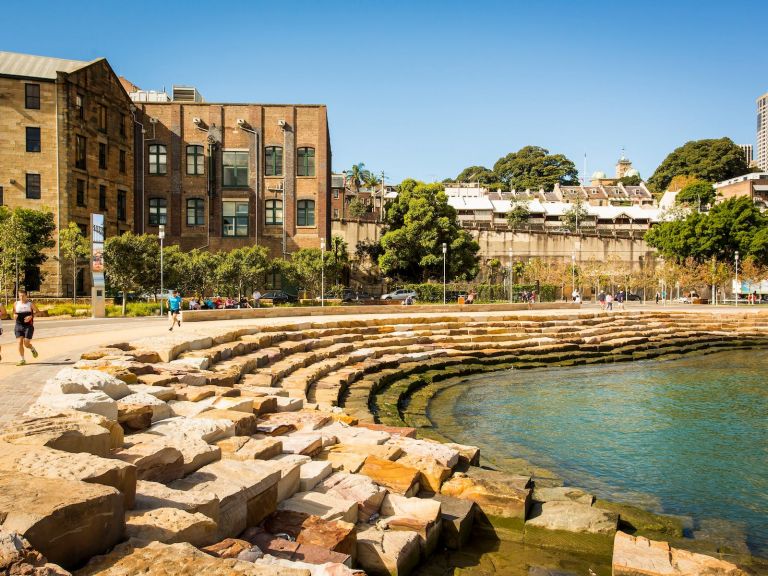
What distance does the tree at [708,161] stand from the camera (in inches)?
4321

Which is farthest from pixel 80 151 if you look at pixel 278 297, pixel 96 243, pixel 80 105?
pixel 96 243

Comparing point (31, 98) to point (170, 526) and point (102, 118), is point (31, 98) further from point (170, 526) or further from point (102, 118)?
point (170, 526)

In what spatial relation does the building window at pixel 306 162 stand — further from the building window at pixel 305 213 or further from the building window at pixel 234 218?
the building window at pixel 234 218

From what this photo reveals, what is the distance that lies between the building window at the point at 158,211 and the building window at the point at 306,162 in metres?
9.75

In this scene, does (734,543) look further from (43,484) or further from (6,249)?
(6,249)

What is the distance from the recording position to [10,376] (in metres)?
9.89

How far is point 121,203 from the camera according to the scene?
4134cm

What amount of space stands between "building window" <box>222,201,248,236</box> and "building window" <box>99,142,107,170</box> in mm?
7998

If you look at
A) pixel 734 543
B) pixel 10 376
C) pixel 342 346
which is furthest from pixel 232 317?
pixel 734 543

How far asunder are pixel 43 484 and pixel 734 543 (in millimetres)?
6547

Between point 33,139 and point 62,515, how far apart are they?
4008cm

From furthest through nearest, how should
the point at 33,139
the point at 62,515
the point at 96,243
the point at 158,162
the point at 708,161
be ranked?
the point at 708,161 → the point at 158,162 → the point at 33,139 → the point at 96,243 → the point at 62,515

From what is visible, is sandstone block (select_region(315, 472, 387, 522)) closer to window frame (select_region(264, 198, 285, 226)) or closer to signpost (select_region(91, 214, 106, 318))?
signpost (select_region(91, 214, 106, 318))

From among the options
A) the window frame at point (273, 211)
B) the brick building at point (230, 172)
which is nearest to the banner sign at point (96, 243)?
the brick building at point (230, 172)
